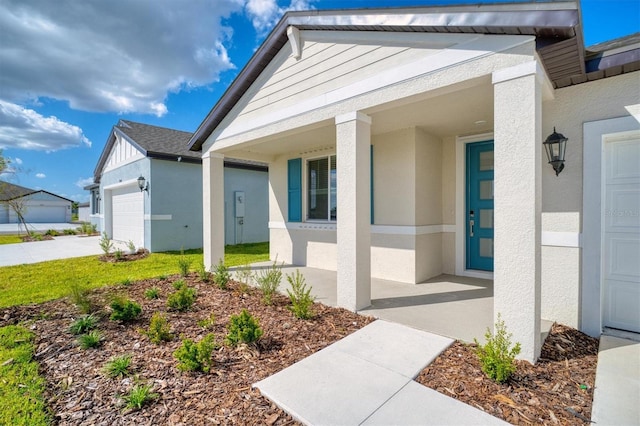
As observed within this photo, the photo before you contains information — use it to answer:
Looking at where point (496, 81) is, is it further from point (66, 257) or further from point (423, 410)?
point (66, 257)

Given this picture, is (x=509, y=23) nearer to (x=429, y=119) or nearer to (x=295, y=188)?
(x=429, y=119)

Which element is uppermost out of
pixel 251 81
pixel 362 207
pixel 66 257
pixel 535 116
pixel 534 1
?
pixel 251 81

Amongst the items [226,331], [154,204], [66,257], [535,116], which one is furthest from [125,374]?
[66,257]

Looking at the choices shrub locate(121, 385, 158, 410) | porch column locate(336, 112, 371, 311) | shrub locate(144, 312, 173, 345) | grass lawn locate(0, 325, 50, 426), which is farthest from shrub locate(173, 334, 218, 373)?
porch column locate(336, 112, 371, 311)

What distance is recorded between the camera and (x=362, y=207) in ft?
14.3

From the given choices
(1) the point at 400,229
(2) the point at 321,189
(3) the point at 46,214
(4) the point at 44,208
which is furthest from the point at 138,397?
(3) the point at 46,214

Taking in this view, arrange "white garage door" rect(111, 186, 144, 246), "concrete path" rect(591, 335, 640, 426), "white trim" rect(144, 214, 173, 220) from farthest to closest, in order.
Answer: "white garage door" rect(111, 186, 144, 246) → "white trim" rect(144, 214, 173, 220) → "concrete path" rect(591, 335, 640, 426)

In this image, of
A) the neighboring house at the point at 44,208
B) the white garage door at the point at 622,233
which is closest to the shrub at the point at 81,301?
the white garage door at the point at 622,233

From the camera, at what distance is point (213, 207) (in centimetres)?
725

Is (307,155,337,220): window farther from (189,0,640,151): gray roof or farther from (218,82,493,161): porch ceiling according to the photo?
(189,0,640,151): gray roof

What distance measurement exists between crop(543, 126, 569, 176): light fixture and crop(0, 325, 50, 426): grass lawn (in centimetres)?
576

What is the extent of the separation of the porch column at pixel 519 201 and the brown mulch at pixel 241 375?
0.46 meters

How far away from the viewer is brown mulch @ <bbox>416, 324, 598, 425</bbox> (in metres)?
2.19

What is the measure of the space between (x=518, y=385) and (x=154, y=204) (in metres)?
11.6
